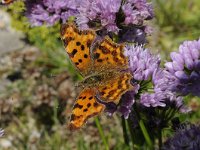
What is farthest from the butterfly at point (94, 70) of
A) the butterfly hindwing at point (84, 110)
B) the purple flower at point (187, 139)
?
the purple flower at point (187, 139)

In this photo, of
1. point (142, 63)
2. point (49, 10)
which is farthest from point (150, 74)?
point (49, 10)

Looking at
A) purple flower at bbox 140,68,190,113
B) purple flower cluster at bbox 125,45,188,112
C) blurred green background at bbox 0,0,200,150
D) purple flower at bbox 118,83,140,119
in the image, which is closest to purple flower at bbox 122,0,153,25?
purple flower cluster at bbox 125,45,188,112

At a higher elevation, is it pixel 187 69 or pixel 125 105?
pixel 187 69

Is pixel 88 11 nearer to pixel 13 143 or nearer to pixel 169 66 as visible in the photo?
pixel 169 66

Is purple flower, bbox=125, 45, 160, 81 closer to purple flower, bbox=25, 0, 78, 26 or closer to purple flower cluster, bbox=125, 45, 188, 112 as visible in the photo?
purple flower cluster, bbox=125, 45, 188, 112

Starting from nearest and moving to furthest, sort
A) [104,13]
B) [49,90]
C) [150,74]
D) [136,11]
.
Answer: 1. [150,74]
2. [104,13]
3. [136,11]
4. [49,90]

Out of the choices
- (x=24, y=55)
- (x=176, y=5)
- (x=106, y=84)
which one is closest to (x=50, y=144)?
(x=24, y=55)

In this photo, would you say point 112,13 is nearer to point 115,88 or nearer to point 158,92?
point 158,92
